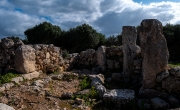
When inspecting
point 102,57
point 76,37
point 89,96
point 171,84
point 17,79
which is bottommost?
point 89,96

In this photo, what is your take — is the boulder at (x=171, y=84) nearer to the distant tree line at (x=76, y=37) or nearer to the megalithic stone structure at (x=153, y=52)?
the megalithic stone structure at (x=153, y=52)

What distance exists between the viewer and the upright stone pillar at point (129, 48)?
11211 mm

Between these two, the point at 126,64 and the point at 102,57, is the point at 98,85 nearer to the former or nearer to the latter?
the point at 126,64

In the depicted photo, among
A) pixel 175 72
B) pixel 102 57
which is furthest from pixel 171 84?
pixel 102 57

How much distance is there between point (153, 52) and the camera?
26.6 ft

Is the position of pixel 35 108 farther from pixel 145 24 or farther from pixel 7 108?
pixel 145 24

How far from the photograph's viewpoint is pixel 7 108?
3.98 m

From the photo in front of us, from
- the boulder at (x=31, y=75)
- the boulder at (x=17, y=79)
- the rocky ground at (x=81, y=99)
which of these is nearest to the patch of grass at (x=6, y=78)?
the boulder at (x=17, y=79)

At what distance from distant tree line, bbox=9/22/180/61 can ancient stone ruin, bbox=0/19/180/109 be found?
12.9 m

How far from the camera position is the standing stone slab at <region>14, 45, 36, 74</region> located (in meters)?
9.98

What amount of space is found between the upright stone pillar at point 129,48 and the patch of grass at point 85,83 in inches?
A: 91.8

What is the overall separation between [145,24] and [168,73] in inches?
85.5

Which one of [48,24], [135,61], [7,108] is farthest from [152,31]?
[48,24]

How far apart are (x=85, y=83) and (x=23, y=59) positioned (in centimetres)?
330
